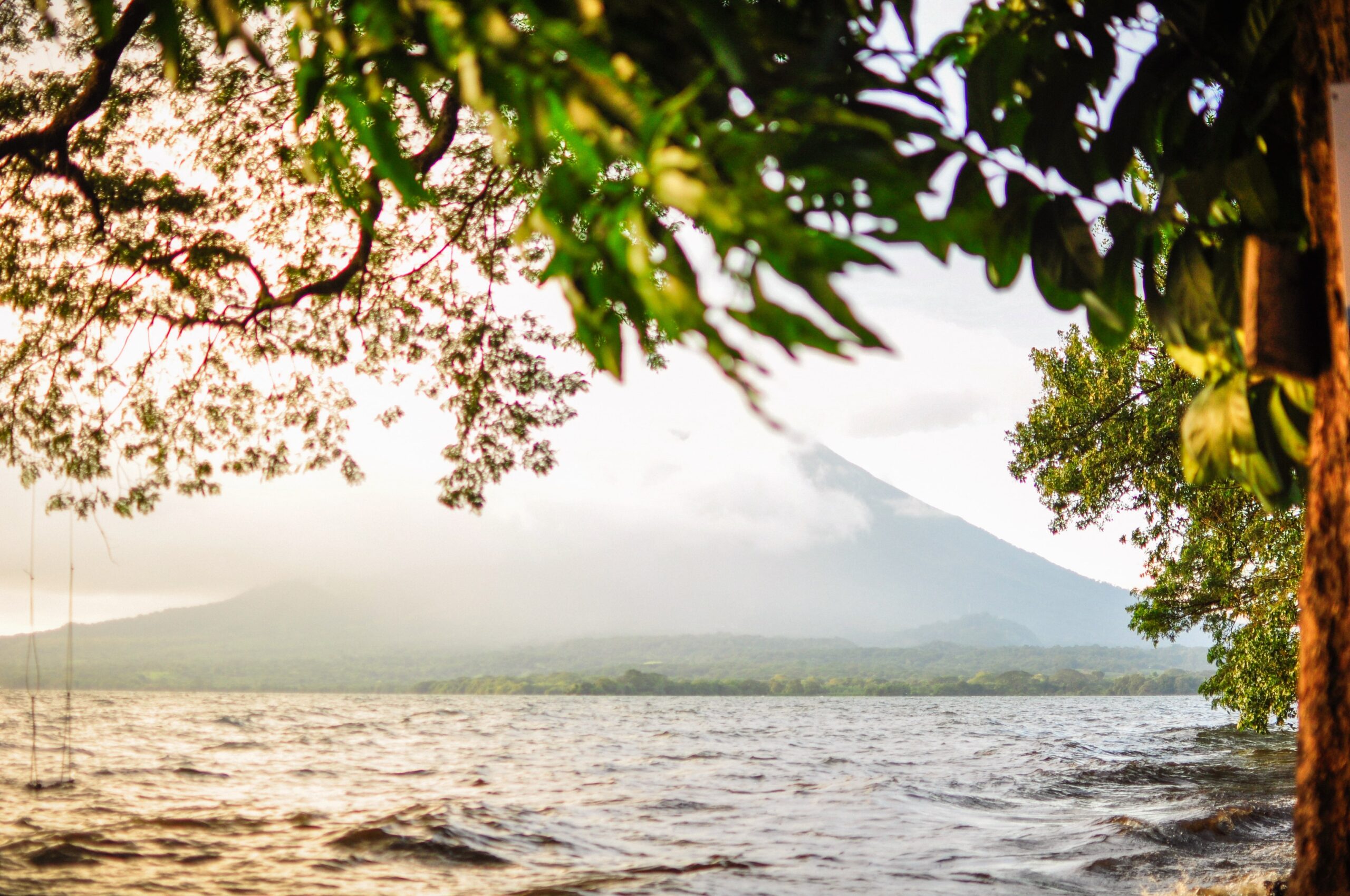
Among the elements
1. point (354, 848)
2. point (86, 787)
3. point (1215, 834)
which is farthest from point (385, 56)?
point (86, 787)

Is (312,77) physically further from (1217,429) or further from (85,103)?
(85,103)

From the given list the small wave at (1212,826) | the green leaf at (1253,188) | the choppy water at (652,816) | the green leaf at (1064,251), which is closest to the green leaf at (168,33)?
the green leaf at (1064,251)

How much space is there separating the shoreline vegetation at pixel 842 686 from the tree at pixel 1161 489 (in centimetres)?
10420

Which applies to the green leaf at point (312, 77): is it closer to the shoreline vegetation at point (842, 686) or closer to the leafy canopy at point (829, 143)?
the leafy canopy at point (829, 143)

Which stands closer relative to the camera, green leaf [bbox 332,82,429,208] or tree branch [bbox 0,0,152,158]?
green leaf [bbox 332,82,429,208]

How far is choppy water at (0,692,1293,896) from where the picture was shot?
9.98 meters

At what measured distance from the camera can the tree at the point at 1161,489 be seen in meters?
13.5

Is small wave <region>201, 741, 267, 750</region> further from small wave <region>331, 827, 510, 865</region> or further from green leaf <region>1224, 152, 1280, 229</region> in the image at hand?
green leaf <region>1224, 152, 1280, 229</region>

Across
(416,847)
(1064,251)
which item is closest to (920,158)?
(1064,251)

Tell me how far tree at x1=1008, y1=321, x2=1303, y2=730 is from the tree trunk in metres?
12.5

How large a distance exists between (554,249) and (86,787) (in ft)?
76.6

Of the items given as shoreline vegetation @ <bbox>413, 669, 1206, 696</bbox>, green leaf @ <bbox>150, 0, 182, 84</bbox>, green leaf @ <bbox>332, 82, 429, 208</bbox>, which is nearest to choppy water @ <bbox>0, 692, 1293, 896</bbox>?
green leaf @ <bbox>332, 82, 429, 208</bbox>

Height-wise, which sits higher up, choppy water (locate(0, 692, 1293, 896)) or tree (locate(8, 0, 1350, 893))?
tree (locate(8, 0, 1350, 893))

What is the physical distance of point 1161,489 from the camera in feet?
45.2
